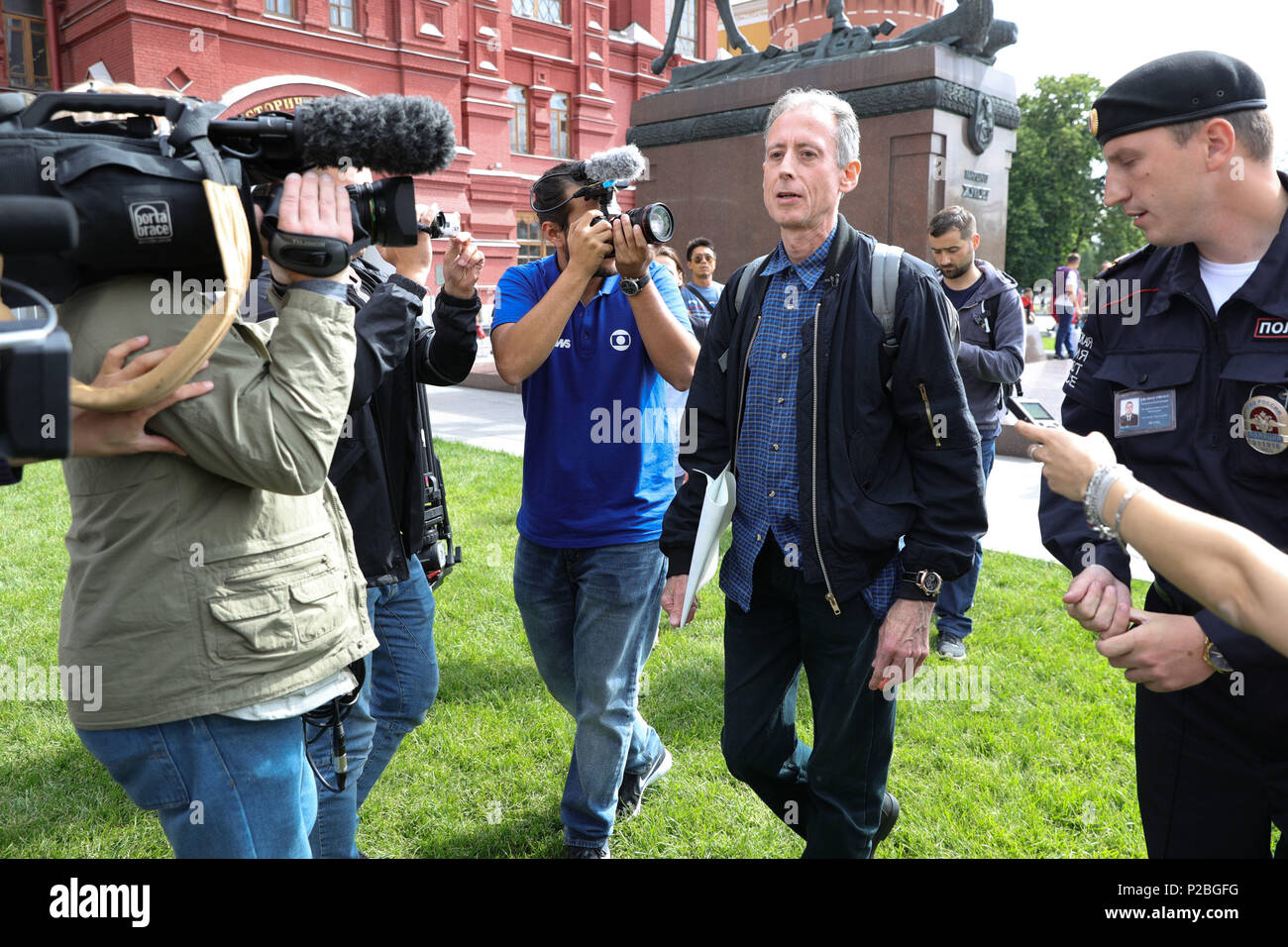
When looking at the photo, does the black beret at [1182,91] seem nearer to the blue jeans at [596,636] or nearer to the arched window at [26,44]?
the blue jeans at [596,636]

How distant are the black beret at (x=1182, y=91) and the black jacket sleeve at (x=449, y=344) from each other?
1.82 m

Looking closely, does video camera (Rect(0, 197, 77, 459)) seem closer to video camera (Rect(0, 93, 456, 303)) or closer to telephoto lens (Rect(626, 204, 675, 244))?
video camera (Rect(0, 93, 456, 303))

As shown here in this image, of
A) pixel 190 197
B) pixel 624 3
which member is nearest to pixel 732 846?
pixel 190 197

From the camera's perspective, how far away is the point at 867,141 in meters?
7.84

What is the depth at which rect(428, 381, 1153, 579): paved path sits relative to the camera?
6543mm

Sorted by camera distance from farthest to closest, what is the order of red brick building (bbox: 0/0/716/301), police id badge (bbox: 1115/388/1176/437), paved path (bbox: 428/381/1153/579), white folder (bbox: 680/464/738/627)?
red brick building (bbox: 0/0/716/301) → paved path (bbox: 428/381/1153/579) → white folder (bbox: 680/464/738/627) → police id badge (bbox: 1115/388/1176/437)

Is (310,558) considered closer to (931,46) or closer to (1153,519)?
(1153,519)

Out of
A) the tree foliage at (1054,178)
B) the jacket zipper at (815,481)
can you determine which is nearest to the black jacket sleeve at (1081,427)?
the jacket zipper at (815,481)

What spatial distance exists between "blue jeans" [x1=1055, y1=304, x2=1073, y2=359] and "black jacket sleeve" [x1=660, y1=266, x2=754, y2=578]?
17.9 metres

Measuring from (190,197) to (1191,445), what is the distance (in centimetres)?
208

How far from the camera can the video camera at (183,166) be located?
1.47 m

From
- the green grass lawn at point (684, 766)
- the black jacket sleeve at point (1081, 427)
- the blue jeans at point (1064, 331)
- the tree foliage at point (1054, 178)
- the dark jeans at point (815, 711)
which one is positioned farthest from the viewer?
the tree foliage at point (1054, 178)

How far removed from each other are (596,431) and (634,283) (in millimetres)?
506

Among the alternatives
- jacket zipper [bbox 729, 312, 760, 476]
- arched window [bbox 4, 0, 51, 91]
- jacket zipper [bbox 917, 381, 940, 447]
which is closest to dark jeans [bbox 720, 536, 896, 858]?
jacket zipper [bbox 729, 312, 760, 476]
